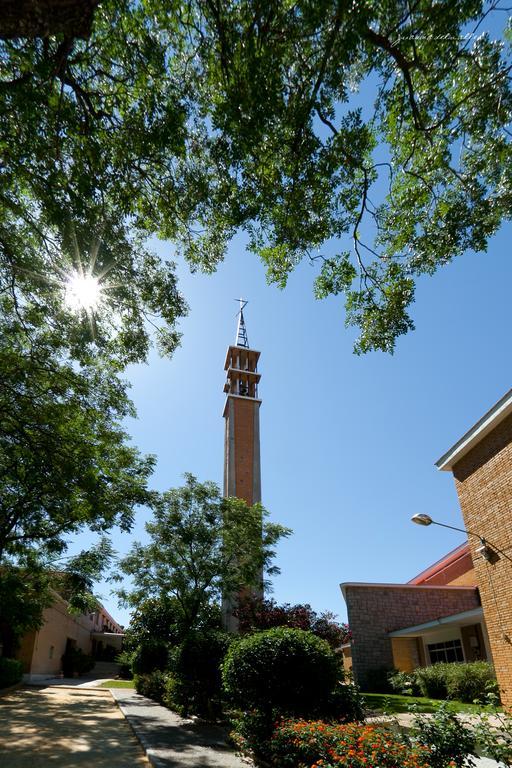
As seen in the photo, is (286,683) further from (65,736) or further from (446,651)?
(446,651)

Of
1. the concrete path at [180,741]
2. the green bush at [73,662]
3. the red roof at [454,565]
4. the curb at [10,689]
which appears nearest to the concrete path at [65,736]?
the concrete path at [180,741]

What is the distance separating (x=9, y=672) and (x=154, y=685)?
6.58m

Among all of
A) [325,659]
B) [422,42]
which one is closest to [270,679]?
[325,659]

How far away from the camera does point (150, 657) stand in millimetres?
20391

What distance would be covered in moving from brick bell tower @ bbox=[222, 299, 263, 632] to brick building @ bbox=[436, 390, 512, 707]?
18.8 meters

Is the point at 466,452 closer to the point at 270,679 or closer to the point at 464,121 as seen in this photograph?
the point at 270,679

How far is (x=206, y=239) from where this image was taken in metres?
8.02

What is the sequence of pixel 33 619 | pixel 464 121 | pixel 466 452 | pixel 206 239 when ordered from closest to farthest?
pixel 464 121 < pixel 206 239 < pixel 466 452 < pixel 33 619

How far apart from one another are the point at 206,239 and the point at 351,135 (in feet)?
9.59

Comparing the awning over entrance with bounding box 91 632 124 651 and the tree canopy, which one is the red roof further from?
the awning over entrance with bounding box 91 632 124 651

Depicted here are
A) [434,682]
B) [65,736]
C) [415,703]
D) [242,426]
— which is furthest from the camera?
[242,426]

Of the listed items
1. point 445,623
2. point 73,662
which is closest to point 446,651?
point 445,623

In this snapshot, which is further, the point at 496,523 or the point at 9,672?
the point at 9,672

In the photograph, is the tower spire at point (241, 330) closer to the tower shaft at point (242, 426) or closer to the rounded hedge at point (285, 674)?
the tower shaft at point (242, 426)
